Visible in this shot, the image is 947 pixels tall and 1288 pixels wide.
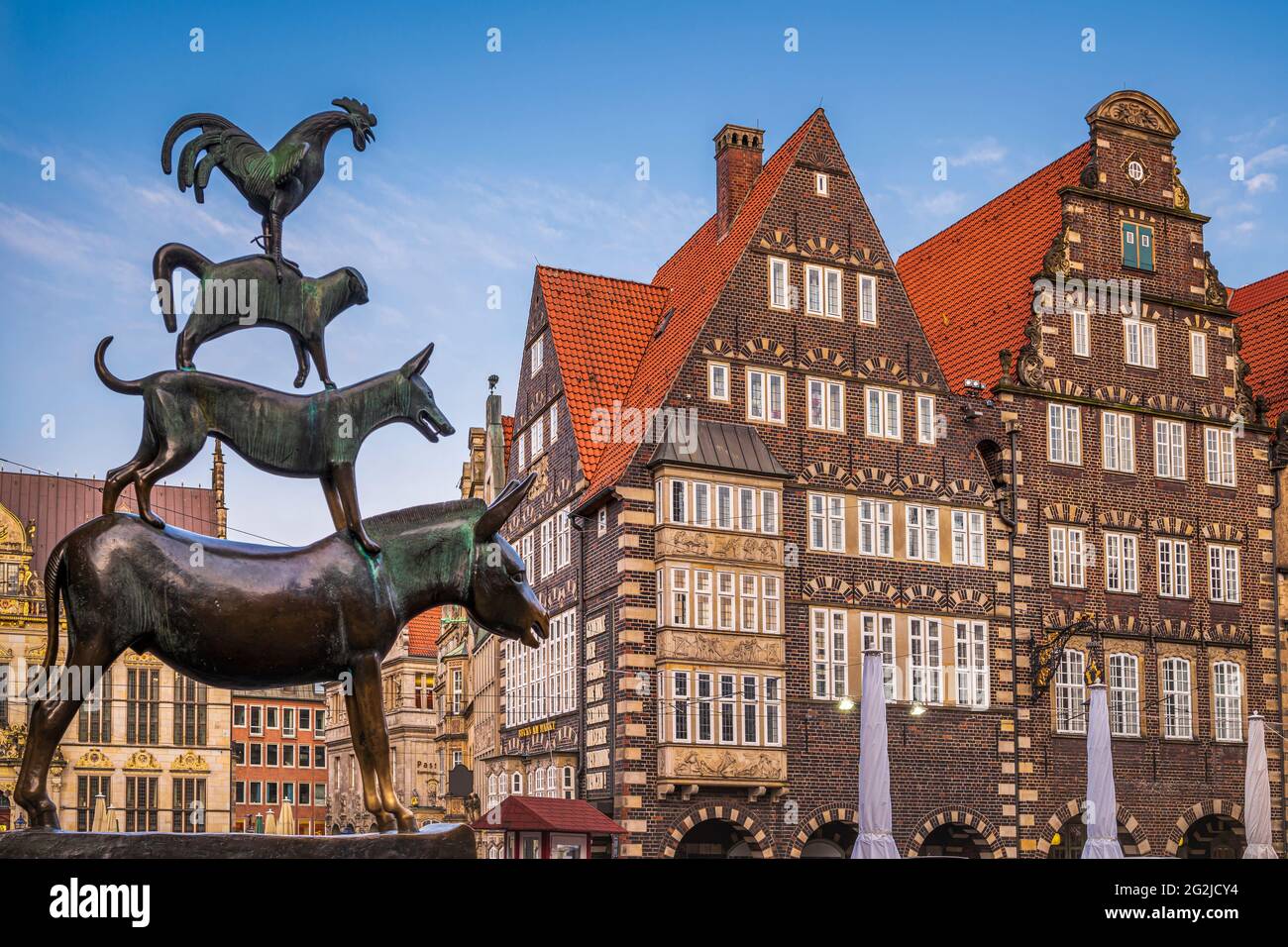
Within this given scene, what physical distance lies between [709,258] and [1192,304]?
11.4 metres

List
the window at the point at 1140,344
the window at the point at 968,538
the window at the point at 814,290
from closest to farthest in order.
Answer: the window at the point at 814,290 < the window at the point at 968,538 < the window at the point at 1140,344

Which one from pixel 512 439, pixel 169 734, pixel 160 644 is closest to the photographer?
pixel 160 644

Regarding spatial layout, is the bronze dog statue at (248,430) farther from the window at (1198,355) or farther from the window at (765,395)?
the window at (1198,355)

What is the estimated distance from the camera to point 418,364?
10.8 m

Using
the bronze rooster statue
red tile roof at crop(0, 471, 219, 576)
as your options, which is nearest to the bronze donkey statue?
the bronze rooster statue

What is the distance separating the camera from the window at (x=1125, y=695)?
36375 mm

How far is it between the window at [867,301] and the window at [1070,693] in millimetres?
8307

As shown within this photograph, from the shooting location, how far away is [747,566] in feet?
108

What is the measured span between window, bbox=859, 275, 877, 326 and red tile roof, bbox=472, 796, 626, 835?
11.8m

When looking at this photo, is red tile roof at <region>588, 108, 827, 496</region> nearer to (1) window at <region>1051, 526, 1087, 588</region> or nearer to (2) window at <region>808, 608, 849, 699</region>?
(2) window at <region>808, 608, 849, 699</region>

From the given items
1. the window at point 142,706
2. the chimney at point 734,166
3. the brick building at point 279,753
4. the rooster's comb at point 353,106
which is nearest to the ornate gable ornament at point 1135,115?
the chimney at point 734,166

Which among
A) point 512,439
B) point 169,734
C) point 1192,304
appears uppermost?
point 1192,304

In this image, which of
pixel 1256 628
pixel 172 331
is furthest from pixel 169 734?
pixel 172 331
